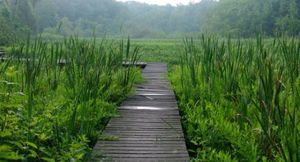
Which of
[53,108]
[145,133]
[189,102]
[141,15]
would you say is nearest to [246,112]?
[145,133]

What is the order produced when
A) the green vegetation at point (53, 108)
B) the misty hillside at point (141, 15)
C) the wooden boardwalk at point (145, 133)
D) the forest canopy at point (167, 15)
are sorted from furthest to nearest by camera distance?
the misty hillside at point (141, 15)
the forest canopy at point (167, 15)
the wooden boardwalk at point (145, 133)
the green vegetation at point (53, 108)

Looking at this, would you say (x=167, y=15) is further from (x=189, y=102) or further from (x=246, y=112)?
(x=246, y=112)

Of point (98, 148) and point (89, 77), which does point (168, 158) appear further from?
point (89, 77)

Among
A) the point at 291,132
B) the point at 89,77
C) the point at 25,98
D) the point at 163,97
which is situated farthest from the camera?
the point at 163,97

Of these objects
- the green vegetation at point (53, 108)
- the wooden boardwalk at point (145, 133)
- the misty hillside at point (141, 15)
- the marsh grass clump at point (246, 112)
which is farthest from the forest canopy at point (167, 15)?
the marsh grass clump at point (246, 112)

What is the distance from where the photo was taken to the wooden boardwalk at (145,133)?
119 inches

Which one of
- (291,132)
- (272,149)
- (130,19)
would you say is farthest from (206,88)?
(130,19)

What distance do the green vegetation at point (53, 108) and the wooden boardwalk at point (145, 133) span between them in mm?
152

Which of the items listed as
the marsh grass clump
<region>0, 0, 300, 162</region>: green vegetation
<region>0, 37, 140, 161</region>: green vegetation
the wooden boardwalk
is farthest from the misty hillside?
the marsh grass clump

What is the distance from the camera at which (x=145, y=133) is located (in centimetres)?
367

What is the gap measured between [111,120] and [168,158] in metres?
1.34

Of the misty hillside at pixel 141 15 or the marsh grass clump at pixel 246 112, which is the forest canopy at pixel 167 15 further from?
the marsh grass clump at pixel 246 112

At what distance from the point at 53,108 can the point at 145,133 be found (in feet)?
2.71

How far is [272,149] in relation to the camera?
2977 millimetres
